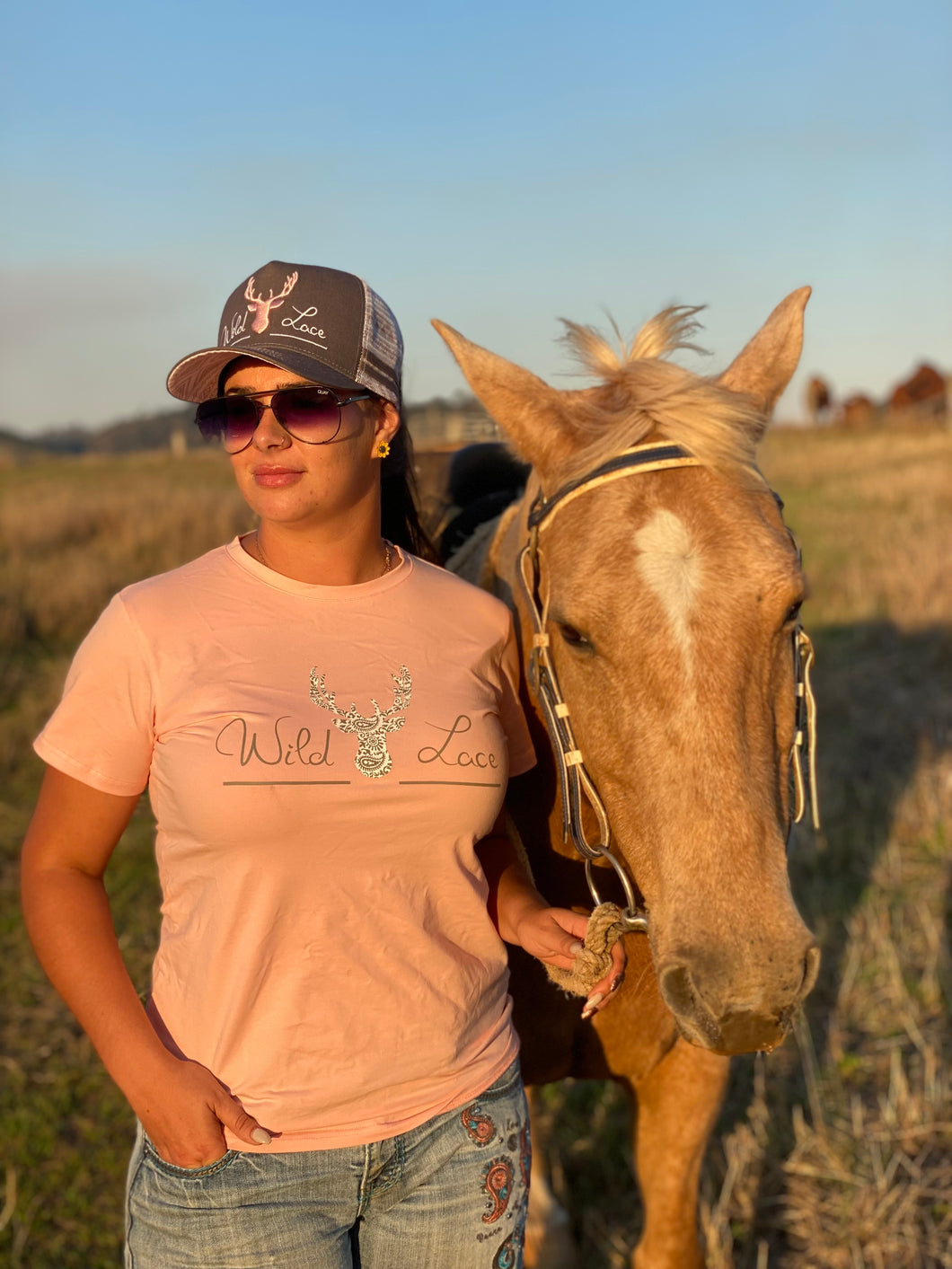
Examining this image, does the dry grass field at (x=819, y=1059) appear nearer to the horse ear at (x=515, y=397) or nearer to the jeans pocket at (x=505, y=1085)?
the jeans pocket at (x=505, y=1085)

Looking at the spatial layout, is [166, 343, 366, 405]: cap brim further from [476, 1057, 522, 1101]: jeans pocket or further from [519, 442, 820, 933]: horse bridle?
[476, 1057, 522, 1101]: jeans pocket

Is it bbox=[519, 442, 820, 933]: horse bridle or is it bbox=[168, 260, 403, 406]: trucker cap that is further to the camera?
bbox=[519, 442, 820, 933]: horse bridle

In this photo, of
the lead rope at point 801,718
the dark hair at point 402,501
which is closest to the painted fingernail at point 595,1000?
the lead rope at point 801,718

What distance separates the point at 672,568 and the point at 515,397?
24.7 inches

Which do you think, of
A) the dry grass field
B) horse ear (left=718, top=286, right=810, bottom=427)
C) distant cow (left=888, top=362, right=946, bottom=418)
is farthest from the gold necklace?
distant cow (left=888, top=362, right=946, bottom=418)

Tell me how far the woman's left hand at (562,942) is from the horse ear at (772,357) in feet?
3.78

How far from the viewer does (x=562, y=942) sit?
6.12 ft

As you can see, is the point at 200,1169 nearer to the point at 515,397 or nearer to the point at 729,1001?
the point at 729,1001

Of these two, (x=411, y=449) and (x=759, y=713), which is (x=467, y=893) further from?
(x=411, y=449)

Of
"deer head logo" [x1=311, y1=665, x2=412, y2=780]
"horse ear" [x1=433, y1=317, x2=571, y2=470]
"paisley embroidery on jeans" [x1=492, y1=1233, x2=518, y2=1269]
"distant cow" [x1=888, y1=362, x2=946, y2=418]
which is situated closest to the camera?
"deer head logo" [x1=311, y1=665, x2=412, y2=780]

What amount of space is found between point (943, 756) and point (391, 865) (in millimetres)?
5487

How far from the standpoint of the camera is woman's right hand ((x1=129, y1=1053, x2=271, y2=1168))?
159 cm

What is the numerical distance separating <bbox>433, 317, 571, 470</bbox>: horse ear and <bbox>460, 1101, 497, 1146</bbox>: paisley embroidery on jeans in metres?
1.24

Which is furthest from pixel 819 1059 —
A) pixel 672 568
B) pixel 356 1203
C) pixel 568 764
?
pixel 672 568
